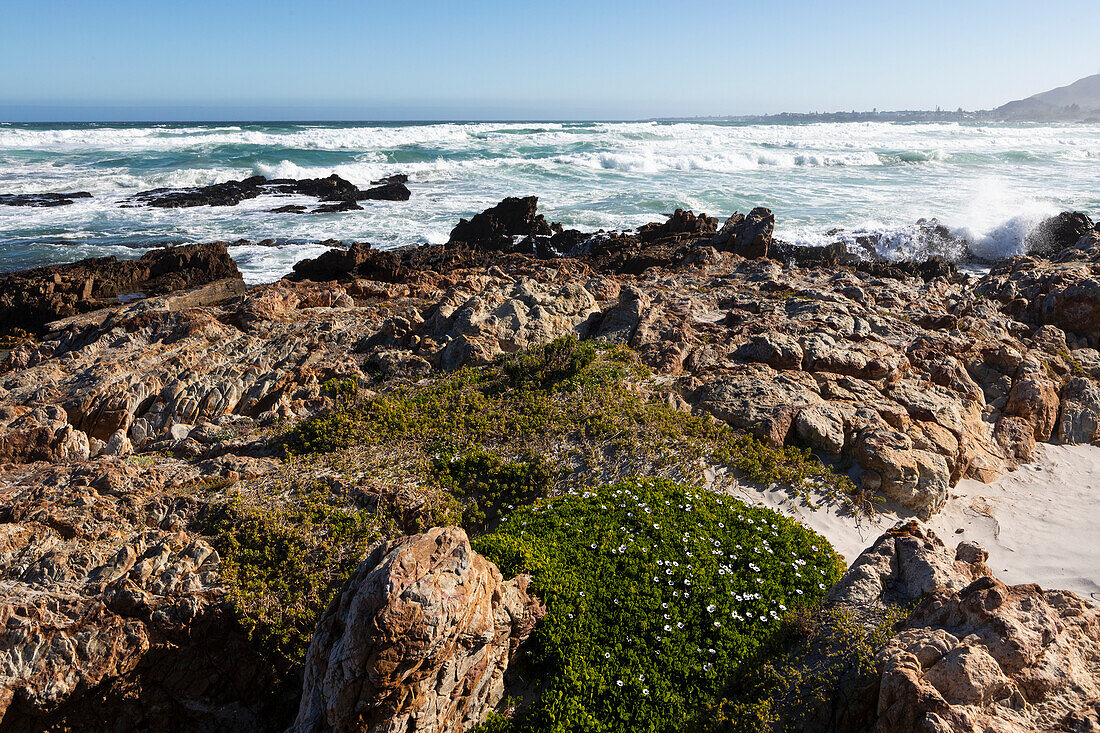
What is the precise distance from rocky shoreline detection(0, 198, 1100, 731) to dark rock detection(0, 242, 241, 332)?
0.34 feet

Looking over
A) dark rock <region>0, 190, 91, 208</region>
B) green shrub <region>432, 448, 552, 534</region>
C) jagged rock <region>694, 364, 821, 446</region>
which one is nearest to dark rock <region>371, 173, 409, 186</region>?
dark rock <region>0, 190, 91, 208</region>

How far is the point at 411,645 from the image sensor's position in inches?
168

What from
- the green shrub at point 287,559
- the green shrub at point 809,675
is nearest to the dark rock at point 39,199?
the green shrub at point 287,559

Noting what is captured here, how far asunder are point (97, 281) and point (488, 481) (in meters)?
15.6

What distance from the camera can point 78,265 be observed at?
18.2 m

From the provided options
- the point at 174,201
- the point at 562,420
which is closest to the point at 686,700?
the point at 562,420

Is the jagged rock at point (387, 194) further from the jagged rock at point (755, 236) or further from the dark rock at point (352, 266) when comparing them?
the jagged rock at point (755, 236)

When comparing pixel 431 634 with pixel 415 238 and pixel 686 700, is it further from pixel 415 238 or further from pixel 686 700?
pixel 415 238

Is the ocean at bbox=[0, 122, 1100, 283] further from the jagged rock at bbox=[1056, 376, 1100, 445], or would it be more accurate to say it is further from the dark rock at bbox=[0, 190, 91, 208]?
the jagged rock at bbox=[1056, 376, 1100, 445]

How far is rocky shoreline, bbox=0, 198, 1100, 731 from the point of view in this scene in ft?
14.8

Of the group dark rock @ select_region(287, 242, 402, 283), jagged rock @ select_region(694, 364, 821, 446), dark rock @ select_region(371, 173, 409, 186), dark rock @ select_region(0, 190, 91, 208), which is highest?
dark rock @ select_region(371, 173, 409, 186)

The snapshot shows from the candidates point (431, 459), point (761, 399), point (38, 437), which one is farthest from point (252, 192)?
point (761, 399)

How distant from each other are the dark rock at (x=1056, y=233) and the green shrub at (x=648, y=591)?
22.9 metres

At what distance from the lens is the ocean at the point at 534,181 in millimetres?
25672
